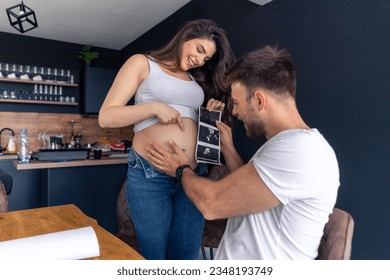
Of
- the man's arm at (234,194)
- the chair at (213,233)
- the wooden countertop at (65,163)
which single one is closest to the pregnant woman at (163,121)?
the man's arm at (234,194)

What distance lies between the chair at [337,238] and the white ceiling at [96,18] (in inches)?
123

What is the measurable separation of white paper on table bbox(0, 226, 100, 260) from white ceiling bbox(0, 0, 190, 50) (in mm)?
3229

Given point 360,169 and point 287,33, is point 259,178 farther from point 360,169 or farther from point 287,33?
point 287,33

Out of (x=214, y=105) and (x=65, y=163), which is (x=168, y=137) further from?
(x=65, y=163)

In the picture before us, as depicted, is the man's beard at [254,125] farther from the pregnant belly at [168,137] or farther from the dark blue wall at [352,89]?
the dark blue wall at [352,89]

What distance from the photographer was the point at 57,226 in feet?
2.57

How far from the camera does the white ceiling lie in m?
3.41

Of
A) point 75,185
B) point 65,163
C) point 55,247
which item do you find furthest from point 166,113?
point 75,185

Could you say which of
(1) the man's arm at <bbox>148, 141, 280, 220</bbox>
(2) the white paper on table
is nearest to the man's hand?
(1) the man's arm at <bbox>148, 141, 280, 220</bbox>

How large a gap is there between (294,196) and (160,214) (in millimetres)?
529

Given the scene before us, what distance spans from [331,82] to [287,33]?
536mm

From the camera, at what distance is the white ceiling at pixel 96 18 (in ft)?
11.2

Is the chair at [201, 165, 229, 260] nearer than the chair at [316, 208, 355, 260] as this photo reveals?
No

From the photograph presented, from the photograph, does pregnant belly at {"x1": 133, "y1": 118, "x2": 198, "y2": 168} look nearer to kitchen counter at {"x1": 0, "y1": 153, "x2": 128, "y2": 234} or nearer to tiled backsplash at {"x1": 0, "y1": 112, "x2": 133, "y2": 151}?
kitchen counter at {"x1": 0, "y1": 153, "x2": 128, "y2": 234}
